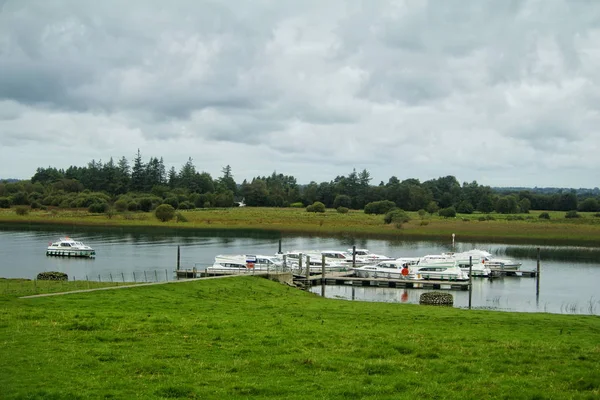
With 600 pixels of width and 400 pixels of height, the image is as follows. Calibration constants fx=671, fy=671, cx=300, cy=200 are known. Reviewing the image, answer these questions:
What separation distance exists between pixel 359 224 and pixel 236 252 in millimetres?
50011

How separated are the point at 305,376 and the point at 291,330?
571 centimetres

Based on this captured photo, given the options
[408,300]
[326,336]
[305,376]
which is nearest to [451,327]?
[326,336]

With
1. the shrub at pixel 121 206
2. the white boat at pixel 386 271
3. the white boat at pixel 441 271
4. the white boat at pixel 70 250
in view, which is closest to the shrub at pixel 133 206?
the shrub at pixel 121 206

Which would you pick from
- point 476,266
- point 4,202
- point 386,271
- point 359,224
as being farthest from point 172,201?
point 386,271

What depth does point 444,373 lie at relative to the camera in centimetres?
1478

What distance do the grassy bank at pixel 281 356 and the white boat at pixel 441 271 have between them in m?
38.0

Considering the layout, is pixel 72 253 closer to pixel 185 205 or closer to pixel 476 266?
pixel 476 266

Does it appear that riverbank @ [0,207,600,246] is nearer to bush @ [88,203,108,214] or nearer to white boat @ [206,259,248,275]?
bush @ [88,203,108,214]

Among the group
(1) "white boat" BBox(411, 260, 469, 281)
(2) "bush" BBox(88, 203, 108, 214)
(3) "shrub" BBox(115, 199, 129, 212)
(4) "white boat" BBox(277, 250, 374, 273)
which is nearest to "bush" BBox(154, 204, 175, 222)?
(3) "shrub" BBox(115, 199, 129, 212)

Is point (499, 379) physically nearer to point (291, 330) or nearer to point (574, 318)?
point (291, 330)

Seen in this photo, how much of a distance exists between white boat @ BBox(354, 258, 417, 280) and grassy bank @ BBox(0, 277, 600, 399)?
38721 mm

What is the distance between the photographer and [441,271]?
64.3 m

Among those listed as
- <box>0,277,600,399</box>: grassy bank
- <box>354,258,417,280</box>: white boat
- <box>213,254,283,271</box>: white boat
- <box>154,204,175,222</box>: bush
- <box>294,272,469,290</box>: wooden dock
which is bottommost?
<box>294,272,469,290</box>: wooden dock

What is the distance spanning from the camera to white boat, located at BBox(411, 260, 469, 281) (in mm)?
63281
